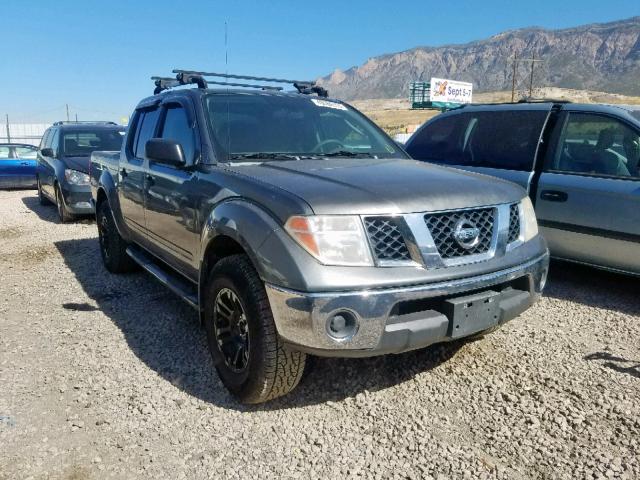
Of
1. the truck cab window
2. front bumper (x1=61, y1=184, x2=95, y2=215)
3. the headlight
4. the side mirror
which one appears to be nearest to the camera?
the headlight

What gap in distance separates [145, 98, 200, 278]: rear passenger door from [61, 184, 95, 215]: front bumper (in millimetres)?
4958

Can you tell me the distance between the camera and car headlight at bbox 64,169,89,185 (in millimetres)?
8602

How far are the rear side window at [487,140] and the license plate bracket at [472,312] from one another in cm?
275

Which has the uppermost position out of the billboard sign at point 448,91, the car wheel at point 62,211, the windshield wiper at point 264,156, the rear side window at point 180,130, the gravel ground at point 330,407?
the billboard sign at point 448,91

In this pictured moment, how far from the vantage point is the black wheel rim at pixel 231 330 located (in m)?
2.87

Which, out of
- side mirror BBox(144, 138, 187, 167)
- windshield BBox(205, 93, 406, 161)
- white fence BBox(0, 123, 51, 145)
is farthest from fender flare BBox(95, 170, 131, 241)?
white fence BBox(0, 123, 51, 145)

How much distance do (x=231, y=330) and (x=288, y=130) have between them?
1535 millimetres

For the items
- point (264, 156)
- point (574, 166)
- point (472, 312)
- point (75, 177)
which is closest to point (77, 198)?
point (75, 177)

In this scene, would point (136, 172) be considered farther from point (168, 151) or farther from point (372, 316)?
point (372, 316)

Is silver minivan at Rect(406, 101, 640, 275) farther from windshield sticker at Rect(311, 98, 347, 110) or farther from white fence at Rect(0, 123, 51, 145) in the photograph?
white fence at Rect(0, 123, 51, 145)

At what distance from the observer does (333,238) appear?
8.13ft

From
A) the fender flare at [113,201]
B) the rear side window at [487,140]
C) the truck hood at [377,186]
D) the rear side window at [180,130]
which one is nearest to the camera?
the truck hood at [377,186]

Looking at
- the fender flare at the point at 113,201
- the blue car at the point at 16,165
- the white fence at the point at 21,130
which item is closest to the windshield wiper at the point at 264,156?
the fender flare at the point at 113,201

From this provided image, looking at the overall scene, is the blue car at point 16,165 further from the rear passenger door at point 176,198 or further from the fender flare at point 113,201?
the rear passenger door at point 176,198
